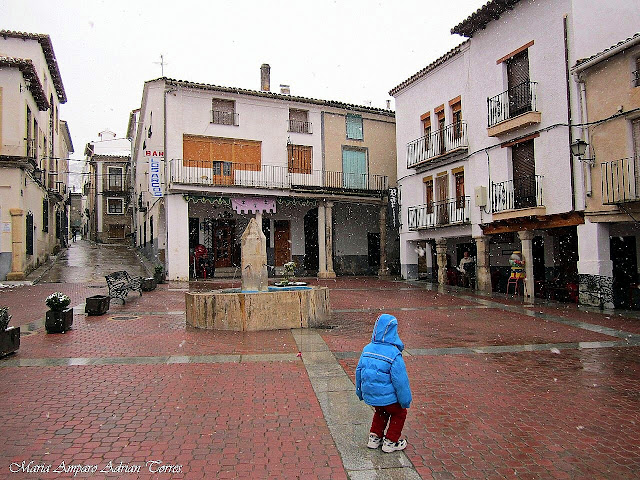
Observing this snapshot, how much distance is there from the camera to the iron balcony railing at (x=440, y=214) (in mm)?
19083

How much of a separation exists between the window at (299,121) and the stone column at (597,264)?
16022 mm

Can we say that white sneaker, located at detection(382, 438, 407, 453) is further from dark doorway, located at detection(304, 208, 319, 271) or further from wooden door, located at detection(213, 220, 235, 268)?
dark doorway, located at detection(304, 208, 319, 271)

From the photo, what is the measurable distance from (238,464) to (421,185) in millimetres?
19784

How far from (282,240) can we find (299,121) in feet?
22.6

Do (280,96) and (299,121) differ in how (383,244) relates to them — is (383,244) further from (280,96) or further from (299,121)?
(280,96)

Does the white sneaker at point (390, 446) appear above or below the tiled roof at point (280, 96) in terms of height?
below

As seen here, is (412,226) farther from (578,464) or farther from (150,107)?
(578,464)

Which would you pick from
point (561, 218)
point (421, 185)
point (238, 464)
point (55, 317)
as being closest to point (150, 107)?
point (421, 185)

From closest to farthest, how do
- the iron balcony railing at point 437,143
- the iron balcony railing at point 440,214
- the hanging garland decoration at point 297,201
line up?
the iron balcony railing at point 440,214 < the iron balcony railing at point 437,143 < the hanging garland decoration at point 297,201

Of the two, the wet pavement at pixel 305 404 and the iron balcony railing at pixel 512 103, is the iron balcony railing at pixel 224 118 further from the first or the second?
the wet pavement at pixel 305 404

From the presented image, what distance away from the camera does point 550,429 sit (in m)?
4.60

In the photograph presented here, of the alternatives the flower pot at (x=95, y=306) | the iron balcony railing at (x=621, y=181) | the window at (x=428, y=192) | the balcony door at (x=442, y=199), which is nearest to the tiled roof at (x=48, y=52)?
the flower pot at (x=95, y=306)

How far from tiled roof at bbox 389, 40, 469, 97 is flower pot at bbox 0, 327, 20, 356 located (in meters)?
17.8

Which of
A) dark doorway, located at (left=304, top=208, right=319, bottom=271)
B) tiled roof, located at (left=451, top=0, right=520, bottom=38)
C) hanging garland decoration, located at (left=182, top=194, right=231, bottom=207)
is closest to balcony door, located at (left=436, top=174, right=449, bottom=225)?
tiled roof, located at (left=451, top=0, right=520, bottom=38)
